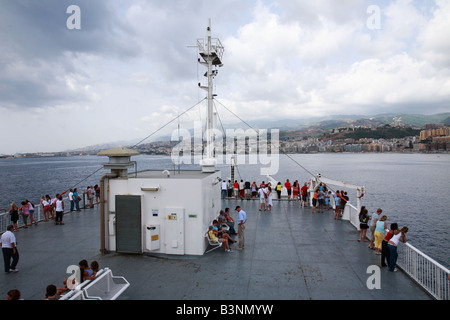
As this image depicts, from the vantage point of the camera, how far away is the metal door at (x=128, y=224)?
29.6ft

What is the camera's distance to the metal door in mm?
9016

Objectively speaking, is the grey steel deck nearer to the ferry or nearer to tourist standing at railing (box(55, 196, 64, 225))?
the ferry

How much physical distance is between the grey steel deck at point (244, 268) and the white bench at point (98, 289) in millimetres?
435

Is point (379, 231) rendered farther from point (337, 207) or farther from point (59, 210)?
point (59, 210)

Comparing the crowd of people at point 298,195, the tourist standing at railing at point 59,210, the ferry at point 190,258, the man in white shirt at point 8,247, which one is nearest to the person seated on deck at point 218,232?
the ferry at point 190,258

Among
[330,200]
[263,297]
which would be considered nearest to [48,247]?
[263,297]

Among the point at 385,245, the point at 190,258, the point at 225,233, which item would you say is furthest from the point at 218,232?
the point at 385,245

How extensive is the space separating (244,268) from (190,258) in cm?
184

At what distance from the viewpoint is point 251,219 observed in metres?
13.5

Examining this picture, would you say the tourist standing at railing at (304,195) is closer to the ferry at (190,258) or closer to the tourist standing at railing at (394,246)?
the ferry at (190,258)

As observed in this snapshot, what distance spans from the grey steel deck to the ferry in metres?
0.03

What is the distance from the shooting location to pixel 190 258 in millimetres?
8789
